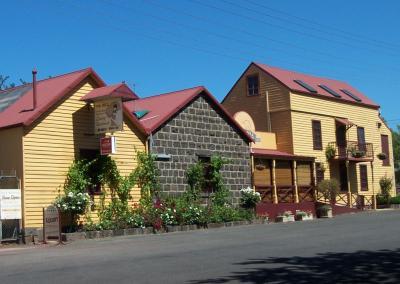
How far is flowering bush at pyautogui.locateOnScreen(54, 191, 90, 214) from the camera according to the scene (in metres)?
21.4

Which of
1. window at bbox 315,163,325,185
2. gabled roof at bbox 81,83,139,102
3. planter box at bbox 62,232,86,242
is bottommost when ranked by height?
planter box at bbox 62,232,86,242

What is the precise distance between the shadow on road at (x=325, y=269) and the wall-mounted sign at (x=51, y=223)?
384 inches

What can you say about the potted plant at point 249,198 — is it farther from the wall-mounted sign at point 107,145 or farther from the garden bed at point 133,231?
the wall-mounted sign at point 107,145

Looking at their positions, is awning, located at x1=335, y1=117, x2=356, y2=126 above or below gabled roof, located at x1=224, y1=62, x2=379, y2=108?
below

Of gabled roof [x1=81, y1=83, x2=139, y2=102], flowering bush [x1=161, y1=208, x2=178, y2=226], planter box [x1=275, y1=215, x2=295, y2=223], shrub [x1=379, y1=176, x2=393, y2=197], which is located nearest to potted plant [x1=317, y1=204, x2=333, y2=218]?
planter box [x1=275, y1=215, x2=295, y2=223]

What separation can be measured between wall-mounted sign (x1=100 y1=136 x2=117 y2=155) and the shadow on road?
11.1 m

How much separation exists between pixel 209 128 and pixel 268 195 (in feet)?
18.0

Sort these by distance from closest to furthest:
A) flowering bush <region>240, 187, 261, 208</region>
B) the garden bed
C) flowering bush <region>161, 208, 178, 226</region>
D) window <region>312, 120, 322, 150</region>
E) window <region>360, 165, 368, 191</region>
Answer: the garden bed
flowering bush <region>161, 208, 178, 226</region>
flowering bush <region>240, 187, 261, 208</region>
window <region>312, 120, 322, 150</region>
window <region>360, 165, 368, 191</region>

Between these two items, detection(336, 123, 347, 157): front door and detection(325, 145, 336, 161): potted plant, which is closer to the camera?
detection(325, 145, 336, 161): potted plant

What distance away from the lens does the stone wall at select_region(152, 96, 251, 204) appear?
26.3 meters

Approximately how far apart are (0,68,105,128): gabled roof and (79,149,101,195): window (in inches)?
90.9

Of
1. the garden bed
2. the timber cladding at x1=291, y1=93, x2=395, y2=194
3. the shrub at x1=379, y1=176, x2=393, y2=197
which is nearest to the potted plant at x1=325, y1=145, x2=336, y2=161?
the timber cladding at x1=291, y1=93, x2=395, y2=194

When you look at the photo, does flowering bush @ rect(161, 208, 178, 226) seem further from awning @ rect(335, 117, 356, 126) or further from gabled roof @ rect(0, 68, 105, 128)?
awning @ rect(335, 117, 356, 126)

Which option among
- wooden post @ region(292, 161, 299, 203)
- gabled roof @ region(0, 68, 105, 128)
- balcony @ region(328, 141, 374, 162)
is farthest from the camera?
balcony @ region(328, 141, 374, 162)
